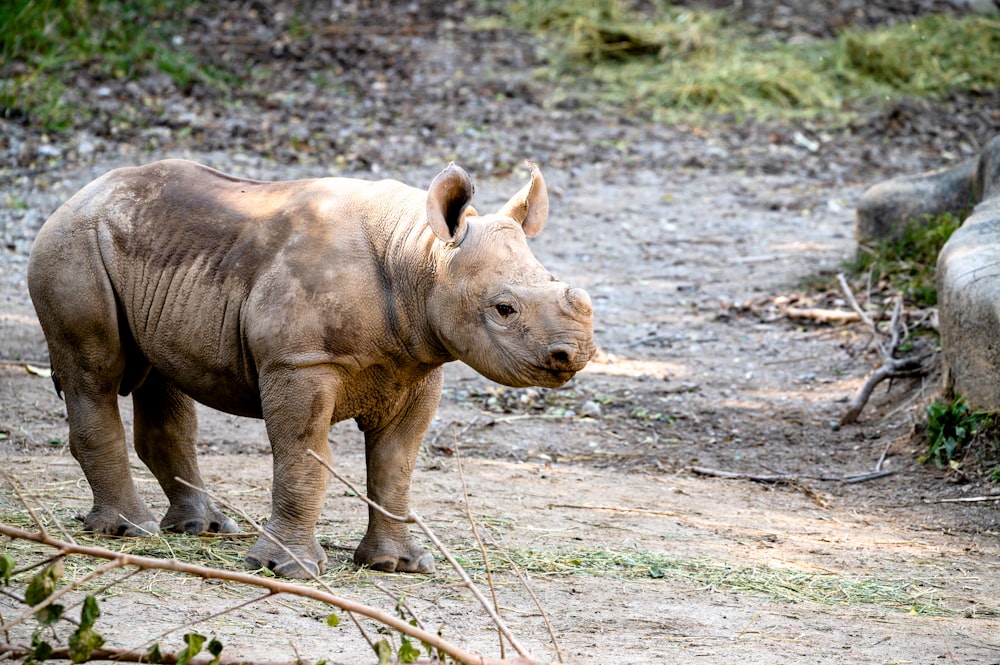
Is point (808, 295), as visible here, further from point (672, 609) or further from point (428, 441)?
point (672, 609)

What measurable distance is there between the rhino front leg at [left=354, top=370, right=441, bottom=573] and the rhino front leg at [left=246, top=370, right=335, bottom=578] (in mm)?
272

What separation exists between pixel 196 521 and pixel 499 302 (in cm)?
188

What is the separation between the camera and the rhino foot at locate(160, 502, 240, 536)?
5.56 meters

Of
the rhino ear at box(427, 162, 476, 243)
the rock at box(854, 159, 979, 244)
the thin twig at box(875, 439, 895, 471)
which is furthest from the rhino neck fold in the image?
the rock at box(854, 159, 979, 244)

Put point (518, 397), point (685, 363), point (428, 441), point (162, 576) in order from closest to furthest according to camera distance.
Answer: point (162, 576), point (428, 441), point (518, 397), point (685, 363)

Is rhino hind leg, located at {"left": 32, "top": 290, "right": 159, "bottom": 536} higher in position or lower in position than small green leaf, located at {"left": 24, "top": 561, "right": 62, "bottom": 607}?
lower

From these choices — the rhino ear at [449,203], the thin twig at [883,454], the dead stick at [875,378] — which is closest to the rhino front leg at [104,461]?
the rhino ear at [449,203]

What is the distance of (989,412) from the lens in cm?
710

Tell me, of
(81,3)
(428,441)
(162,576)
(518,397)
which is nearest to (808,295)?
(518,397)

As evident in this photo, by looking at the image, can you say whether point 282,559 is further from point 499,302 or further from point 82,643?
point 82,643

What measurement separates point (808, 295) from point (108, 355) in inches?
260

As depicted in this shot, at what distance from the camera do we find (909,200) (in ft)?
33.4

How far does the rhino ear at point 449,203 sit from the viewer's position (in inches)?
180

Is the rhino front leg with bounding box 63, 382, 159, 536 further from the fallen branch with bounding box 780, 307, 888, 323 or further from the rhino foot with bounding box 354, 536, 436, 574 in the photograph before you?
the fallen branch with bounding box 780, 307, 888, 323
